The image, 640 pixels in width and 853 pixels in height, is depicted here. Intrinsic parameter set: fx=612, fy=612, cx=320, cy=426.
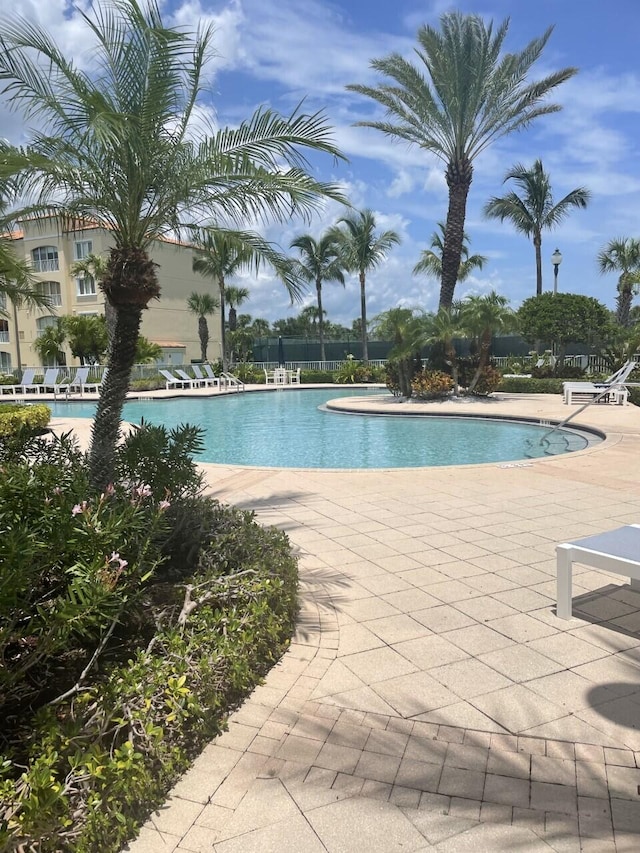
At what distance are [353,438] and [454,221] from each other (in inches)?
380

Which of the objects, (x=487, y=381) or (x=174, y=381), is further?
(x=174, y=381)

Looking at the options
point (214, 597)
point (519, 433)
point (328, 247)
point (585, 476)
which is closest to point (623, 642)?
point (214, 597)

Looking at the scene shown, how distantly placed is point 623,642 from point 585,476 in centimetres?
494

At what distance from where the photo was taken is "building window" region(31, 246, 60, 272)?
41500 millimetres

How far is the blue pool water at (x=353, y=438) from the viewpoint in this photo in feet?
36.4

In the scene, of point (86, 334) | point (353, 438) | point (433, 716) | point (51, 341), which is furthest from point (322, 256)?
point (433, 716)

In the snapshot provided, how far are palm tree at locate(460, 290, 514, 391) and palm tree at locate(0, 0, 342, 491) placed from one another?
14.4m

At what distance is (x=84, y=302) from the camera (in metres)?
41.1

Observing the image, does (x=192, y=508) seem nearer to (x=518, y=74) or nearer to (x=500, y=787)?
(x=500, y=787)

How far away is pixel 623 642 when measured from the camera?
3.46 metres

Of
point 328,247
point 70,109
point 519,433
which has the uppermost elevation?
point 328,247

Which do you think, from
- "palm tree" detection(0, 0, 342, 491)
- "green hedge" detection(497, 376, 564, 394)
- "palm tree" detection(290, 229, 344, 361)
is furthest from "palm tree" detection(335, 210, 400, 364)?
"palm tree" detection(0, 0, 342, 491)

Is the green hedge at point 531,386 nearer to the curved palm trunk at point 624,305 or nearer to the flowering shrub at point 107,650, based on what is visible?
the curved palm trunk at point 624,305

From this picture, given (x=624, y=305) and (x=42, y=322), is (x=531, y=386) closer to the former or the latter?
(x=624, y=305)
